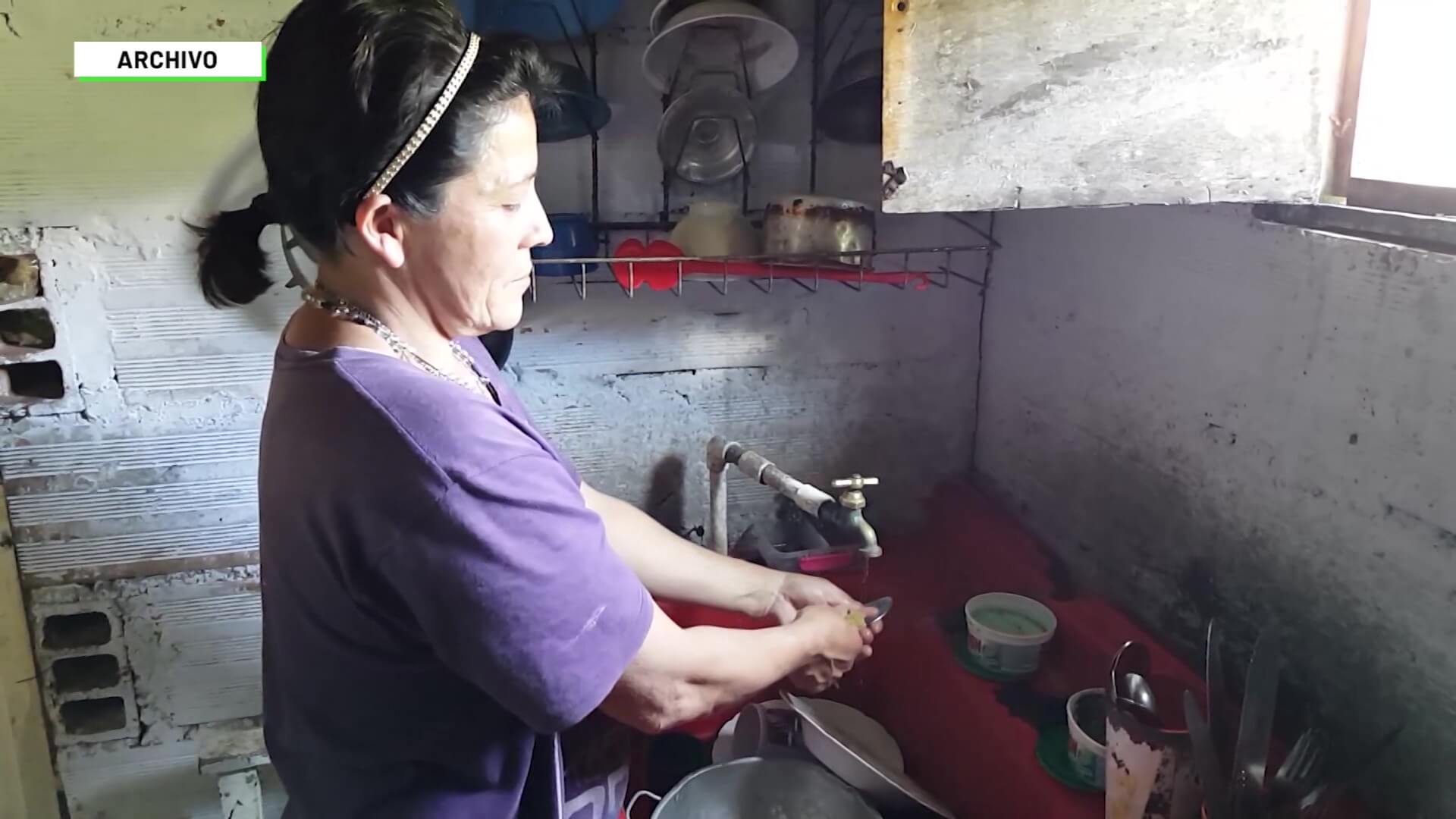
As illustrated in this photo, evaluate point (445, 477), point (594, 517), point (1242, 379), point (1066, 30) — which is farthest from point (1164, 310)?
point (445, 477)

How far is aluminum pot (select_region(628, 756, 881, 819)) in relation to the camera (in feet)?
3.48

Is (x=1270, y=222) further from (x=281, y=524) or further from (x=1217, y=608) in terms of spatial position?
(x=281, y=524)

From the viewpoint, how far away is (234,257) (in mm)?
957

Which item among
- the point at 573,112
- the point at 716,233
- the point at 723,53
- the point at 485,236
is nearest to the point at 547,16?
the point at 573,112

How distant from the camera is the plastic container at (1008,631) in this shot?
118cm

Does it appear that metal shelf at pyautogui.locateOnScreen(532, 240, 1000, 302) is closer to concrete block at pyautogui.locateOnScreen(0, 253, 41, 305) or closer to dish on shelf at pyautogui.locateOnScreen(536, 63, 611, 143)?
dish on shelf at pyautogui.locateOnScreen(536, 63, 611, 143)

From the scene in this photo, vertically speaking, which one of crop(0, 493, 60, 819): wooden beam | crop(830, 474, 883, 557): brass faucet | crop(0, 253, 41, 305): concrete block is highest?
crop(0, 253, 41, 305): concrete block

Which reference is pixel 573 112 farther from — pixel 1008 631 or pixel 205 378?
pixel 1008 631

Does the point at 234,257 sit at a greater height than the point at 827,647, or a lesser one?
greater

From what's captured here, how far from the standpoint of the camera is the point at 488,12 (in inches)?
48.6

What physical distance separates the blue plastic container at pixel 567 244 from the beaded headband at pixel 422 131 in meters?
0.57

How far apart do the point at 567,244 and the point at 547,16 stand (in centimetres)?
30

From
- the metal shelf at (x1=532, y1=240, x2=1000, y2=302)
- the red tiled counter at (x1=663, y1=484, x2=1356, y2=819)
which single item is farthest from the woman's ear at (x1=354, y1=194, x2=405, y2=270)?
the red tiled counter at (x1=663, y1=484, x2=1356, y2=819)

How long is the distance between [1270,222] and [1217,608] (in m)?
0.45
